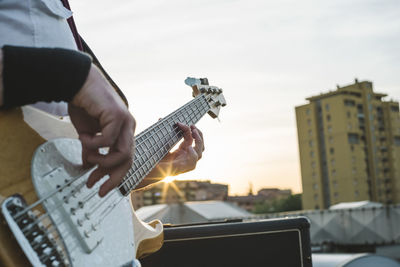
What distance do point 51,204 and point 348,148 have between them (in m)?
56.2

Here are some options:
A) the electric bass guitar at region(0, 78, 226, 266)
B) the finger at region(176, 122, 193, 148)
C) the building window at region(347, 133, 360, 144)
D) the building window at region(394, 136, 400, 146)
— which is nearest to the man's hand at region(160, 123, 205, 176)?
the finger at region(176, 122, 193, 148)

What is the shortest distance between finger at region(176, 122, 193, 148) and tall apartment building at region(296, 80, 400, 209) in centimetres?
5450

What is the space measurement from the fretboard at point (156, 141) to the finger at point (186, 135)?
0.02 meters

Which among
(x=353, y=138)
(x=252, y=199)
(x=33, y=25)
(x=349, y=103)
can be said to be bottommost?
(x=252, y=199)

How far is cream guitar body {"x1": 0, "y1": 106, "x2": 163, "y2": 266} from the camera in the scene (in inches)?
44.2

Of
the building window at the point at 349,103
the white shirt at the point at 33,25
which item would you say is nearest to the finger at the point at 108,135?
the white shirt at the point at 33,25

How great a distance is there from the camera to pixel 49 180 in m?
1.21

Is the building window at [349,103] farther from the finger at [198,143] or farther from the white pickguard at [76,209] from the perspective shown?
the white pickguard at [76,209]

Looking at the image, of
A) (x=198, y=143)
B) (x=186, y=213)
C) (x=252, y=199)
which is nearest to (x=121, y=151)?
(x=198, y=143)

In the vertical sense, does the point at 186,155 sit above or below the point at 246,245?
above

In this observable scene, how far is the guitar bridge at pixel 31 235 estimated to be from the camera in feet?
3.38

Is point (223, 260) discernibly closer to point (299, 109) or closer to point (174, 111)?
point (174, 111)

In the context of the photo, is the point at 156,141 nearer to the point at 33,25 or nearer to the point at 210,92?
the point at 33,25

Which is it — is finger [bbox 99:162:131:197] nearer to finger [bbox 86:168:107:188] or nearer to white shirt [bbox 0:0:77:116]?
finger [bbox 86:168:107:188]
